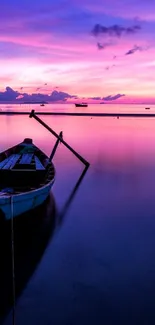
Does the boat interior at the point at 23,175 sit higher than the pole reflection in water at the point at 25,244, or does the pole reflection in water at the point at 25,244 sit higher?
the boat interior at the point at 23,175

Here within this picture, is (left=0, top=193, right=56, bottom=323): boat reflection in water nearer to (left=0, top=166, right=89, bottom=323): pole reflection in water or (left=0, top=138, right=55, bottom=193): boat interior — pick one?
(left=0, top=166, right=89, bottom=323): pole reflection in water

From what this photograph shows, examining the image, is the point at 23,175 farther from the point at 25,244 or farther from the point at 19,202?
the point at 25,244

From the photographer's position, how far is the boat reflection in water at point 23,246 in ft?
29.3

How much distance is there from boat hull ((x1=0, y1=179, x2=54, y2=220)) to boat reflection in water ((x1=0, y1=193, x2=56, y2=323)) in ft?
1.44

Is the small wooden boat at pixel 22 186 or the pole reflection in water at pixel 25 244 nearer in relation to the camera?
the pole reflection in water at pixel 25 244

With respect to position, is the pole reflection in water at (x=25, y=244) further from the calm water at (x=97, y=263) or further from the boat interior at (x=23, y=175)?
the boat interior at (x=23, y=175)

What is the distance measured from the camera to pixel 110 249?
11.7m

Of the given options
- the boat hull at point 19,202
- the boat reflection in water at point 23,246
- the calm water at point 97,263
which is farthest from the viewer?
the boat hull at point 19,202

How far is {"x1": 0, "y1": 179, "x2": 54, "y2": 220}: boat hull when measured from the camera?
432 inches

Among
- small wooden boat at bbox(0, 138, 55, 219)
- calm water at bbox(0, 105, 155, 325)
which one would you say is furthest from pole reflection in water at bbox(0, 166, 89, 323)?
small wooden boat at bbox(0, 138, 55, 219)

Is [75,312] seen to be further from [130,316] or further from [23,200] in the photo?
[23,200]

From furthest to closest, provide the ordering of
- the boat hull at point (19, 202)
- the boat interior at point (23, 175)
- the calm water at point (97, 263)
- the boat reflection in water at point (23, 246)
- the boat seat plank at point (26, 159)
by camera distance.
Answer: the boat seat plank at point (26, 159) → the boat interior at point (23, 175) → the boat hull at point (19, 202) → the boat reflection in water at point (23, 246) → the calm water at point (97, 263)

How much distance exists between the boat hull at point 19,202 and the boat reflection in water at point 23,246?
0.44m

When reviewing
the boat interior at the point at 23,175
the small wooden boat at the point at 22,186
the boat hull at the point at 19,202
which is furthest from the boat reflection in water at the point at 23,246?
the boat interior at the point at 23,175
